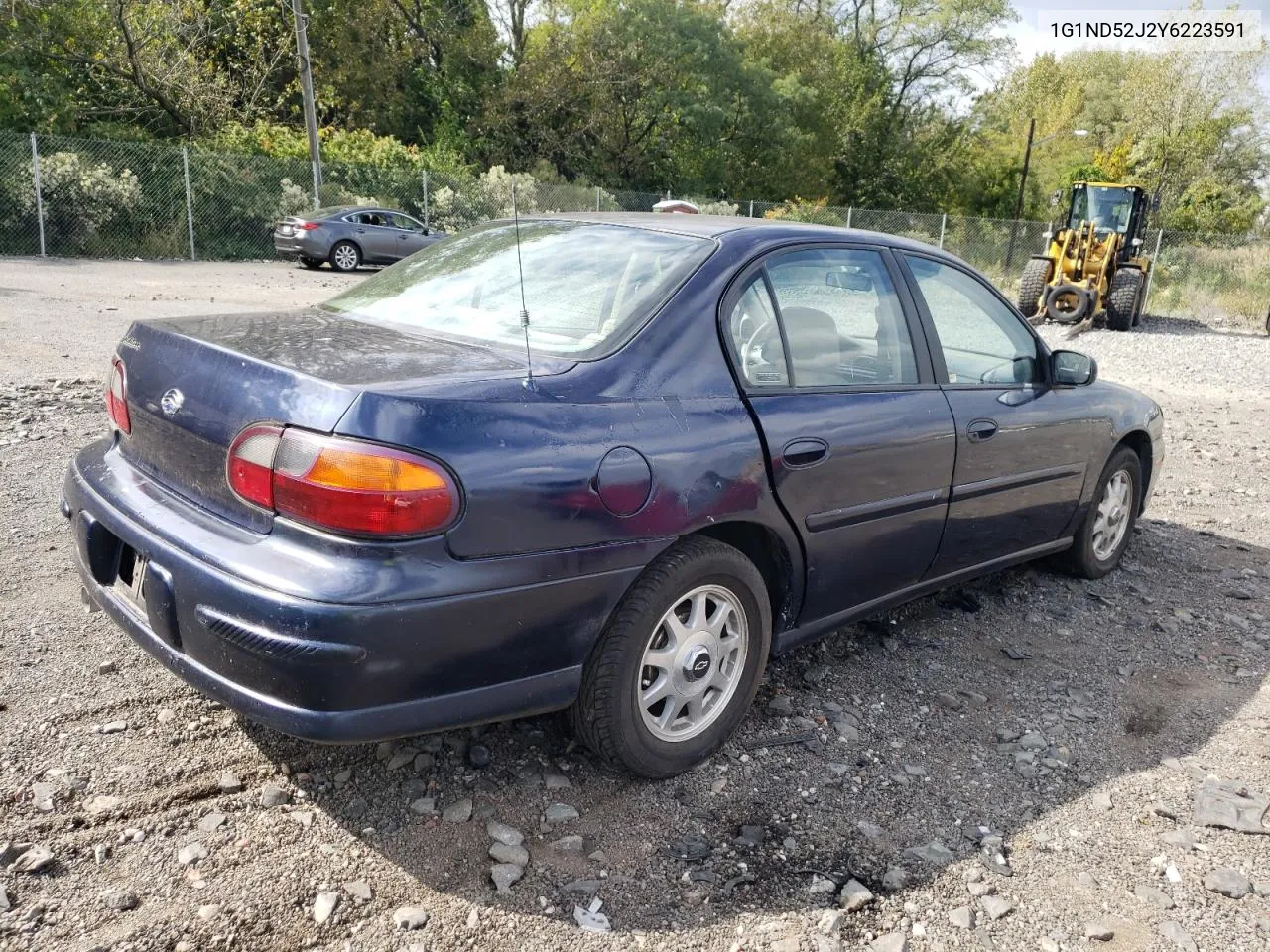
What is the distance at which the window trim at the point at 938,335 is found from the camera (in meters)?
3.64

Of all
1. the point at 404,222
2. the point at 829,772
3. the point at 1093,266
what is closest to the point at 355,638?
the point at 829,772

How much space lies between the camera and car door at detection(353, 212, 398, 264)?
21.1 meters

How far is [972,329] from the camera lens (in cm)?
395

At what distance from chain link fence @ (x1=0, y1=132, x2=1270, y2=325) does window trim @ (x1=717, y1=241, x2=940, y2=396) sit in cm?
1220

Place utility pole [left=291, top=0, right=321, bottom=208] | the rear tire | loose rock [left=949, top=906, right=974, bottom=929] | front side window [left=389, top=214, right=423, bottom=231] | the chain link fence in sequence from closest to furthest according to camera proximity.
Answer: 1. loose rock [left=949, top=906, right=974, bottom=929]
2. the chain link fence
3. the rear tire
4. front side window [left=389, top=214, right=423, bottom=231]
5. utility pole [left=291, top=0, right=321, bottom=208]

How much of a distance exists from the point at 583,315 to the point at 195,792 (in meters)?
1.72

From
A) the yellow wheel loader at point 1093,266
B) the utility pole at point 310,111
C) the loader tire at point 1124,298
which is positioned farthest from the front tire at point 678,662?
the utility pole at point 310,111

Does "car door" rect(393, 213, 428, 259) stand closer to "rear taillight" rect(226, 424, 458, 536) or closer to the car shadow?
the car shadow

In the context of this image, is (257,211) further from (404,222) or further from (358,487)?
(358,487)

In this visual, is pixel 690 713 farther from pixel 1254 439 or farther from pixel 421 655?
pixel 1254 439

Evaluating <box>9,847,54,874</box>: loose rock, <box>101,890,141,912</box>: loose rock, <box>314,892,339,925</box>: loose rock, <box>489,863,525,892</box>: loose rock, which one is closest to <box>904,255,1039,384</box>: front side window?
<box>489,863,525,892</box>: loose rock

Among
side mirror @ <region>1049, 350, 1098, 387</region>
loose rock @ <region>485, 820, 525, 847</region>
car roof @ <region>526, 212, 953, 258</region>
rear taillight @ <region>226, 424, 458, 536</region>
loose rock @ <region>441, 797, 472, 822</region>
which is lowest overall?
loose rock @ <region>485, 820, 525, 847</region>

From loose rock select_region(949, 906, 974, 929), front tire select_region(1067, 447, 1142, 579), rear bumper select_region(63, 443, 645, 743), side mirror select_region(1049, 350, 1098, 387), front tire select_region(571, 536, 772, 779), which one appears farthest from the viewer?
front tire select_region(1067, 447, 1142, 579)

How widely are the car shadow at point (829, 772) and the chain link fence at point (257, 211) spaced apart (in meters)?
12.5
